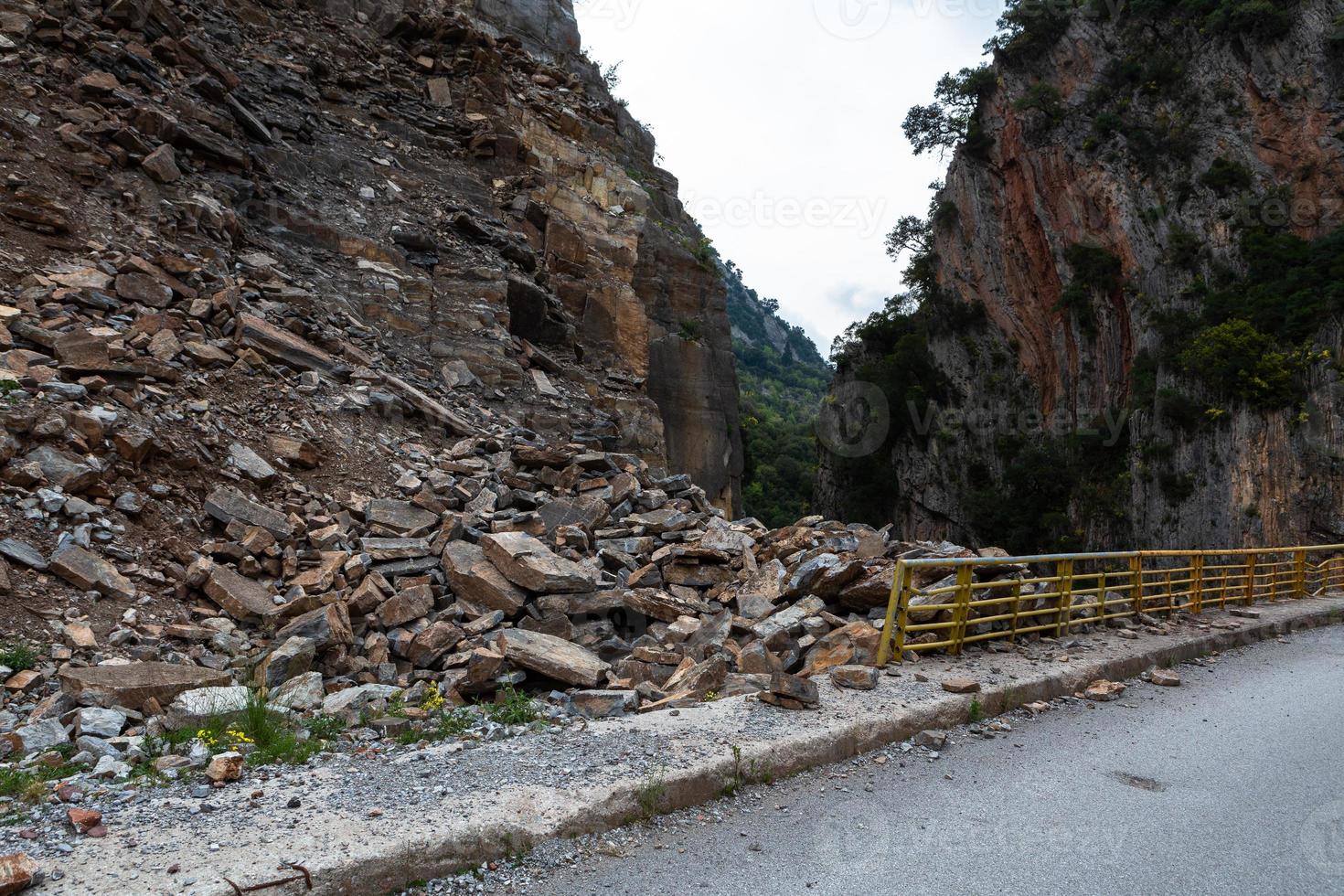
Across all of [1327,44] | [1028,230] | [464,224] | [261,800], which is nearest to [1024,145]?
[1028,230]

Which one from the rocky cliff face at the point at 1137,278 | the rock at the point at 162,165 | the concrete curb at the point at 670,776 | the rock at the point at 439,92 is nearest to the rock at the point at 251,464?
the concrete curb at the point at 670,776

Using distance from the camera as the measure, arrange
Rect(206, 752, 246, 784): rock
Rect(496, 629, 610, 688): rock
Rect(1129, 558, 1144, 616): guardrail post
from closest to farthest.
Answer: Rect(206, 752, 246, 784): rock, Rect(496, 629, 610, 688): rock, Rect(1129, 558, 1144, 616): guardrail post

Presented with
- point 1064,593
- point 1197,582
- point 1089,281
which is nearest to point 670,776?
point 1064,593

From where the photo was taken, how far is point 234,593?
633 centimetres

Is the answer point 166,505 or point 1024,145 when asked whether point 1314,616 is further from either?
point 1024,145

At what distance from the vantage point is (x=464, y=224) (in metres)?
15.3

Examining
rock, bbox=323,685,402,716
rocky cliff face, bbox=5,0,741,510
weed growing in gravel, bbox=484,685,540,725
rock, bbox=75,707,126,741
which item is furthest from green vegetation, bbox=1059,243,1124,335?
rock, bbox=75,707,126,741

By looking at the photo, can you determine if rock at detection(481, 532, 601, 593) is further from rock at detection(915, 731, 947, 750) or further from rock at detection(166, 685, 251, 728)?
rock at detection(915, 731, 947, 750)

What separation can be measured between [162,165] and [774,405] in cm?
7770

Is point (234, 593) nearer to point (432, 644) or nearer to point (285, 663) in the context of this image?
point (285, 663)

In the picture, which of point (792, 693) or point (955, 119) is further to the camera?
point (955, 119)

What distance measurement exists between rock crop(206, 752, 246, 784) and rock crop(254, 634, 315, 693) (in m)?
1.82

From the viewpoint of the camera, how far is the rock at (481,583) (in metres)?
6.95

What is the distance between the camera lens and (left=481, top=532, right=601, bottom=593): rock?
7137mm
